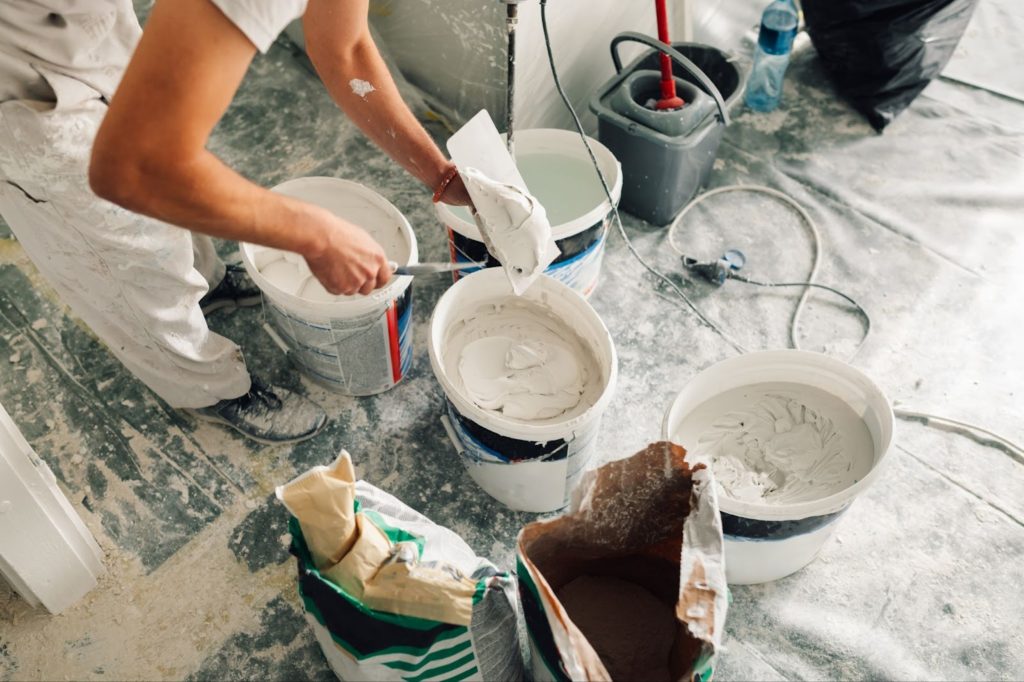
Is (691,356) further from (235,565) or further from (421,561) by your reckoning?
(235,565)

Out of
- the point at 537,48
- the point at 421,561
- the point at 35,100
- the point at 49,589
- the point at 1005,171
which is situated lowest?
the point at 1005,171

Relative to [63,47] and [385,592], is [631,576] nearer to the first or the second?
[385,592]

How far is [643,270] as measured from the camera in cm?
202

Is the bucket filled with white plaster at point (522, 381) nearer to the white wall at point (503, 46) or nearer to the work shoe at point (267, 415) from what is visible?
the work shoe at point (267, 415)

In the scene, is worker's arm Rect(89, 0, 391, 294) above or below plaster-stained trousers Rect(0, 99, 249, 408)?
above

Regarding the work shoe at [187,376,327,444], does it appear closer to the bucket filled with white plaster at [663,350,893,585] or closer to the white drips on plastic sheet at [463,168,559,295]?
the white drips on plastic sheet at [463,168,559,295]

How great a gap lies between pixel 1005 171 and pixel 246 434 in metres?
1.97

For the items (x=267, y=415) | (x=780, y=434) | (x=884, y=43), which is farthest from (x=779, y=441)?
(x=884, y=43)

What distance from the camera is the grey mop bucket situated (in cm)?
191

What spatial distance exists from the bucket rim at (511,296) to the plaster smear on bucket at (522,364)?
3 centimetres

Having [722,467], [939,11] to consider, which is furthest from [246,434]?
[939,11]

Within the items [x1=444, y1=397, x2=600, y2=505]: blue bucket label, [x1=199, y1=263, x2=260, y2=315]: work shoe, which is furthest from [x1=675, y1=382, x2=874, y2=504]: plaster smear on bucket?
[x1=199, y1=263, x2=260, y2=315]: work shoe

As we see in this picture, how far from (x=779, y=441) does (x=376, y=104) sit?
91 centimetres

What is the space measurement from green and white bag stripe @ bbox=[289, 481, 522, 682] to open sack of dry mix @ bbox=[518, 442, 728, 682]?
5 cm
